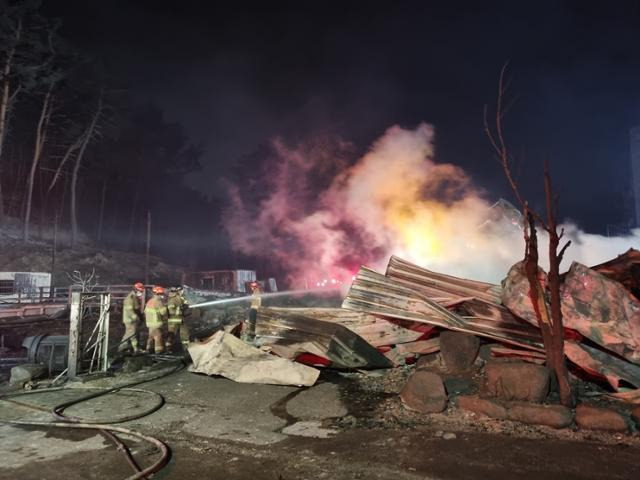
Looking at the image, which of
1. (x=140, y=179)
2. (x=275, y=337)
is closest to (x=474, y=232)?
(x=275, y=337)

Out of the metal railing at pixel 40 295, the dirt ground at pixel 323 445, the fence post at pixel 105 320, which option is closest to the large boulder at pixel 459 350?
the dirt ground at pixel 323 445

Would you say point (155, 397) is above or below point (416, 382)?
below

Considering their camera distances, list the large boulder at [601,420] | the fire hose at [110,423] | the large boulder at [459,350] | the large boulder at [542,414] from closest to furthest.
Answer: the fire hose at [110,423]
the large boulder at [601,420]
the large boulder at [542,414]
the large boulder at [459,350]

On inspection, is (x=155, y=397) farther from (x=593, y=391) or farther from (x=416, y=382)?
(x=593, y=391)

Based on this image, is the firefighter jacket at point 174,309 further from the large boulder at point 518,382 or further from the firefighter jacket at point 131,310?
the large boulder at point 518,382

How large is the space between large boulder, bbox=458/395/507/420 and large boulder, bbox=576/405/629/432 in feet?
2.85

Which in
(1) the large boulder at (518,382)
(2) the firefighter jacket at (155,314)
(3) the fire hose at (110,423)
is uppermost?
(2) the firefighter jacket at (155,314)

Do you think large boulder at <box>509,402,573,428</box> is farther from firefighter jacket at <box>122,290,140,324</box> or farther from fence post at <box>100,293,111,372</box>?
firefighter jacket at <box>122,290,140,324</box>

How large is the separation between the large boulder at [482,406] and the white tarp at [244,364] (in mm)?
2689

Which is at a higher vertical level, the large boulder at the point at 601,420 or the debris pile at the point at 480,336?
the debris pile at the point at 480,336

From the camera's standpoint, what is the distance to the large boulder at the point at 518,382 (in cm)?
561

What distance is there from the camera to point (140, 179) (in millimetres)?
48812

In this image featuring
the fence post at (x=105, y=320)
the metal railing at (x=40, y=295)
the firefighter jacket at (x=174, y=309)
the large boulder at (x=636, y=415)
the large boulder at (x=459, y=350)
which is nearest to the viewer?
the large boulder at (x=636, y=415)

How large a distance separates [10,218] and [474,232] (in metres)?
39.4
